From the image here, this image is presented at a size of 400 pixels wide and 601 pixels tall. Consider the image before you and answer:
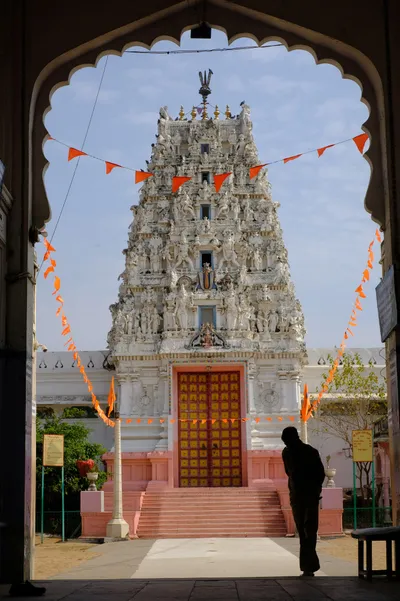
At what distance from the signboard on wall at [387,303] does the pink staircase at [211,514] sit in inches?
560

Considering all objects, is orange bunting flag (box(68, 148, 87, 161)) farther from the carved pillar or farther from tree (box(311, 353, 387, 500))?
tree (box(311, 353, 387, 500))

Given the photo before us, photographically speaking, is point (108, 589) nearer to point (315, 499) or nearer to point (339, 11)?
point (315, 499)

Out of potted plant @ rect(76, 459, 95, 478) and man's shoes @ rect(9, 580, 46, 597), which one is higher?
potted plant @ rect(76, 459, 95, 478)

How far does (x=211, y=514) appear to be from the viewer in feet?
76.0

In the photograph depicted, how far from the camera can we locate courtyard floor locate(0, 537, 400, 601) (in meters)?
7.47

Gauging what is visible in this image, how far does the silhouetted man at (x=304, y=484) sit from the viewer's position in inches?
362

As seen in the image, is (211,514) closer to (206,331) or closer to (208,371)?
(208,371)

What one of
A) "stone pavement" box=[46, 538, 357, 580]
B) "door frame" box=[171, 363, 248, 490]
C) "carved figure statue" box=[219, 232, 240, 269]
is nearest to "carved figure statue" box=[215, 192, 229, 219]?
"carved figure statue" box=[219, 232, 240, 269]

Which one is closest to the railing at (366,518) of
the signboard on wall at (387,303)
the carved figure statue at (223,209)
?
the carved figure statue at (223,209)

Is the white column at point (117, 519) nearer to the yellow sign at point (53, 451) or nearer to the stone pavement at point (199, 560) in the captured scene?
the stone pavement at point (199, 560)

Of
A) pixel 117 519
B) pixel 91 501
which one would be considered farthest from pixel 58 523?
pixel 117 519

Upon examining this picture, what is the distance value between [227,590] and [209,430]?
64.9 feet

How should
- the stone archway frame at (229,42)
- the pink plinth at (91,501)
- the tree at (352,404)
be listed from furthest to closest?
the tree at (352,404), the pink plinth at (91,501), the stone archway frame at (229,42)

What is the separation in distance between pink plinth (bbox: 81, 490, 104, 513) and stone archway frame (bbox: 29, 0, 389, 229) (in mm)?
14993
